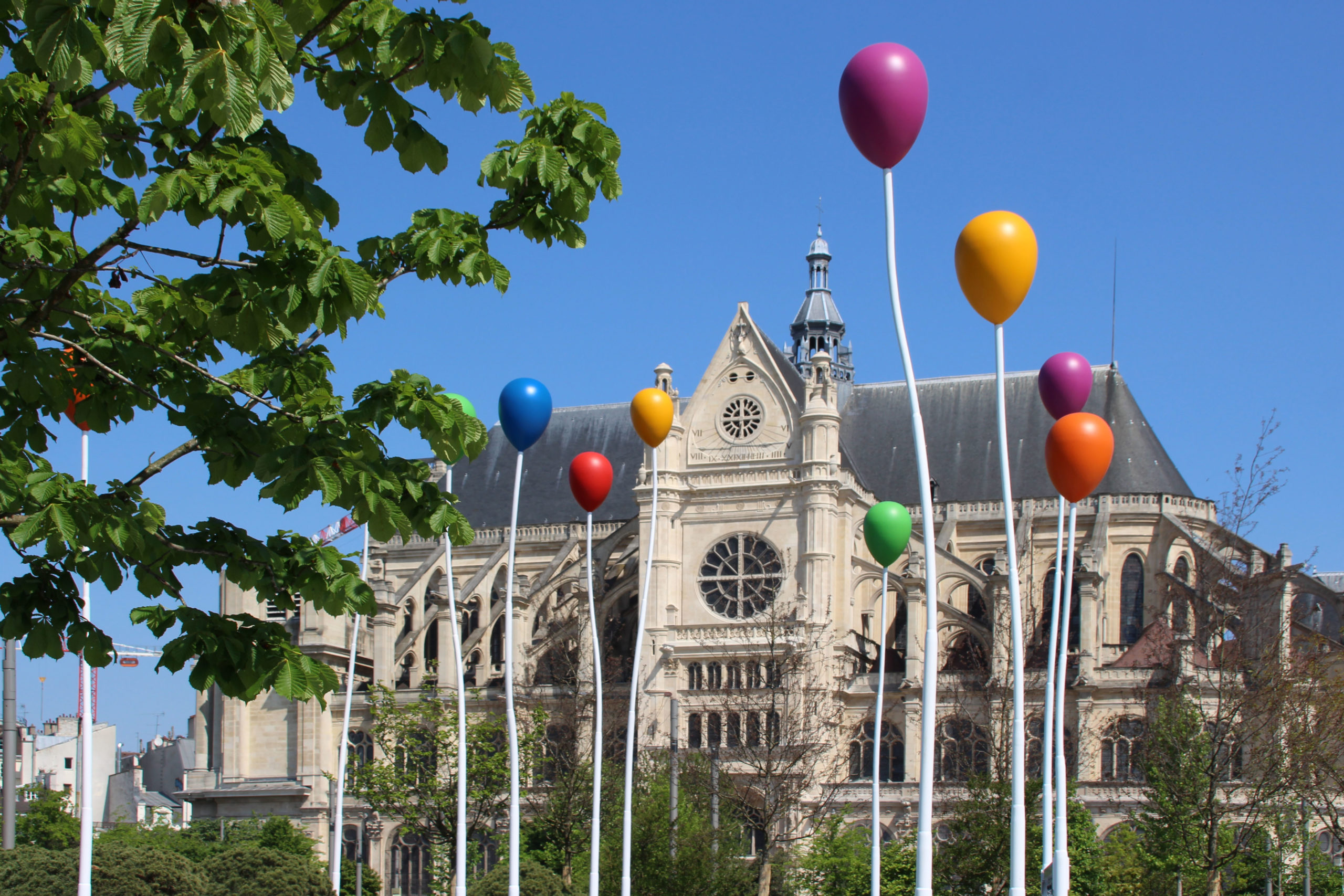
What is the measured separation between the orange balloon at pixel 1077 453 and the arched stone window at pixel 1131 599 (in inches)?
1418

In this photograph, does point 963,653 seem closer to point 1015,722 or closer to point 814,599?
point 814,599

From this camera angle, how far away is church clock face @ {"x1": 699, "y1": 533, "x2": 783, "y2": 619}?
52.0 meters

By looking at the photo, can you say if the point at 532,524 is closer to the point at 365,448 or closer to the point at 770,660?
the point at 770,660

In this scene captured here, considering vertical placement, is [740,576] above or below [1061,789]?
above

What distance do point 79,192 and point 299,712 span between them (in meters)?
50.3

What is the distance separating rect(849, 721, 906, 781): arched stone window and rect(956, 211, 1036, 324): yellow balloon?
3566 cm

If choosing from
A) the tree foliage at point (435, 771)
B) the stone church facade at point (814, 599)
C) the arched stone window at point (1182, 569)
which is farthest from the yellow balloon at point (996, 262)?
the arched stone window at point (1182, 569)

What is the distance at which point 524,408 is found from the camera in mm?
22844

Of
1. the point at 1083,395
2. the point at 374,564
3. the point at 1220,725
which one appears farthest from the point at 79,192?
the point at 374,564

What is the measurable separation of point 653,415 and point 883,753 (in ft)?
95.0

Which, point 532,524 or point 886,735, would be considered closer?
point 886,735

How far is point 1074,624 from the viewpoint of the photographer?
5369 cm

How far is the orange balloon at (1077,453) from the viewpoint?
1880 centimetres

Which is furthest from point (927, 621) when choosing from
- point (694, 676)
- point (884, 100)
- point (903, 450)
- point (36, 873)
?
point (903, 450)
